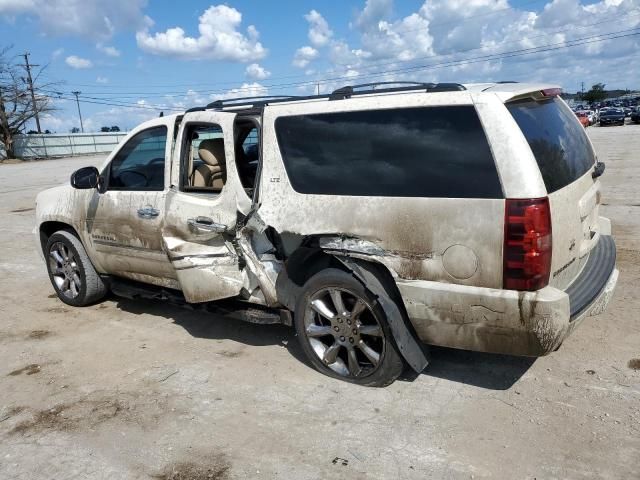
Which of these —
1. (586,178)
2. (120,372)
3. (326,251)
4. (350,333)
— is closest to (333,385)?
(350,333)

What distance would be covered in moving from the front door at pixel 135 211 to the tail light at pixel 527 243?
9.33 ft

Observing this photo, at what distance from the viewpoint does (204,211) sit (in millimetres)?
4266

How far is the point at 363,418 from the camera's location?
133 inches

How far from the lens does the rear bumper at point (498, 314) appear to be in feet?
9.87

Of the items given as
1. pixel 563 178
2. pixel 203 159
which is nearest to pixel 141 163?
pixel 203 159

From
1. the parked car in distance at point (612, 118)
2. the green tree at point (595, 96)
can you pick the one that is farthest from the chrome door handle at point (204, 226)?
the green tree at point (595, 96)

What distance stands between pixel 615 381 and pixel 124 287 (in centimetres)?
421

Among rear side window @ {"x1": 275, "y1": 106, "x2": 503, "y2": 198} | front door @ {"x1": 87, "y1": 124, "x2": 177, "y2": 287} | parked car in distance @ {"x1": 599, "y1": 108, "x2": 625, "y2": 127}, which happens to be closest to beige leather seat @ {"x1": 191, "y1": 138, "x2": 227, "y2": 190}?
front door @ {"x1": 87, "y1": 124, "x2": 177, "y2": 287}

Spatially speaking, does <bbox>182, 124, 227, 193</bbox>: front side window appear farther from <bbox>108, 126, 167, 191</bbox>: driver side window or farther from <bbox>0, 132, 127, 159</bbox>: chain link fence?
<bbox>0, 132, 127, 159</bbox>: chain link fence

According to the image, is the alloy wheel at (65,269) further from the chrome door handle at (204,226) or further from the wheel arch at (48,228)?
the chrome door handle at (204,226)

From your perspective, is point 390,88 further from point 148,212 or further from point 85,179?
point 85,179

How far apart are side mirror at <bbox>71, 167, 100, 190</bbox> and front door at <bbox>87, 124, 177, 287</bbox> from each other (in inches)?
3.7

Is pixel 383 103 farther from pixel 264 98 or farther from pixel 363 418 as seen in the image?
pixel 363 418

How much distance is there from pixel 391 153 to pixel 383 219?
41cm
